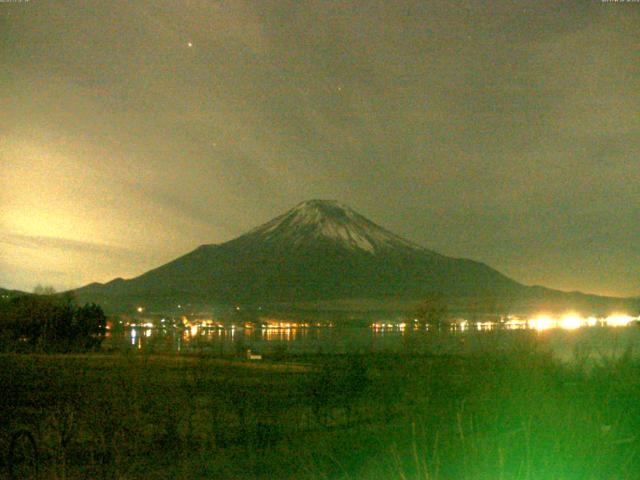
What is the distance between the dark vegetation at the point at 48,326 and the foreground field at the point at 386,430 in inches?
1162

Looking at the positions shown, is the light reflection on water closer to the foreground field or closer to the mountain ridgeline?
the foreground field

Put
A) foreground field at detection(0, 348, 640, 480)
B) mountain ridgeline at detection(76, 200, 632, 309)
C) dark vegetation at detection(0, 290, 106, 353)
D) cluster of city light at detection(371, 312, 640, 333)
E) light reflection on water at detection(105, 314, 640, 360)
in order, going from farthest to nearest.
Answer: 1. mountain ridgeline at detection(76, 200, 632, 309)
2. dark vegetation at detection(0, 290, 106, 353)
3. cluster of city light at detection(371, 312, 640, 333)
4. light reflection on water at detection(105, 314, 640, 360)
5. foreground field at detection(0, 348, 640, 480)

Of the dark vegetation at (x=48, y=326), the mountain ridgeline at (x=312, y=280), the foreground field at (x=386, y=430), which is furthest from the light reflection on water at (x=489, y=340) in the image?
the mountain ridgeline at (x=312, y=280)

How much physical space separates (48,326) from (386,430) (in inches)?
1728

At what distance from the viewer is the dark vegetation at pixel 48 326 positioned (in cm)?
5084

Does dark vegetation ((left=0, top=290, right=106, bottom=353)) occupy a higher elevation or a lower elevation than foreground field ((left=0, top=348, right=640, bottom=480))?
higher

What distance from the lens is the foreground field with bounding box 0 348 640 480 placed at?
7.95m

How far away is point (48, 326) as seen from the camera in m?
53.6

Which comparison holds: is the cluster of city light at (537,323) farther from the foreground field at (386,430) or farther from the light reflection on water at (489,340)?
the foreground field at (386,430)

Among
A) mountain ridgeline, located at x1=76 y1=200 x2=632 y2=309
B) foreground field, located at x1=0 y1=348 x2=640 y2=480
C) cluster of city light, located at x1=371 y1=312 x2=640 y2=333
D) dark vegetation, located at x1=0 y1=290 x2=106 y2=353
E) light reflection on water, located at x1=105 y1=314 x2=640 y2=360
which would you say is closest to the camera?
foreground field, located at x1=0 y1=348 x2=640 y2=480

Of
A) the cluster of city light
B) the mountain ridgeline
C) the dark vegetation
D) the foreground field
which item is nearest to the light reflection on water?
the cluster of city light

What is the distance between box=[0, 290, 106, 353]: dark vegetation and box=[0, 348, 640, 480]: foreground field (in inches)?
1162

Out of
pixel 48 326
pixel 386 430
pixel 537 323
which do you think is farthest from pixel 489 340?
pixel 48 326

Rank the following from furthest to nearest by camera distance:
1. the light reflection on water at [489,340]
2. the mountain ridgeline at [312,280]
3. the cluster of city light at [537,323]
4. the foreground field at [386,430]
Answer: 1. the mountain ridgeline at [312,280]
2. the cluster of city light at [537,323]
3. the light reflection on water at [489,340]
4. the foreground field at [386,430]
